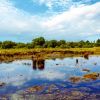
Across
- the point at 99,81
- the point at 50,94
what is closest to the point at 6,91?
the point at 50,94

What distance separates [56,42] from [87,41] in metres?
28.9

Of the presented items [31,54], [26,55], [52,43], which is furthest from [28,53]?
[52,43]

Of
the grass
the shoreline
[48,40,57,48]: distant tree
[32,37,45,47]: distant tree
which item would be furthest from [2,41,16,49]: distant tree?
the shoreline

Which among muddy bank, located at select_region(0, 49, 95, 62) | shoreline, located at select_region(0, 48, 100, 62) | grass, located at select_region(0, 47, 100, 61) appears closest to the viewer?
muddy bank, located at select_region(0, 49, 95, 62)

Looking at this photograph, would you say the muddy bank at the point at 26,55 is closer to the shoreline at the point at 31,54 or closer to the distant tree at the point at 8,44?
the shoreline at the point at 31,54

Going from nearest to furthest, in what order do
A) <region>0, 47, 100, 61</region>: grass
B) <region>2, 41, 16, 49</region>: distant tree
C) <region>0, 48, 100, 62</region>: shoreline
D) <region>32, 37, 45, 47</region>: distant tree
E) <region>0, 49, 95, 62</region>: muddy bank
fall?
1. <region>0, 49, 95, 62</region>: muddy bank
2. <region>0, 48, 100, 62</region>: shoreline
3. <region>0, 47, 100, 61</region>: grass
4. <region>2, 41, 16, 49</region>: distant tree
5. <region>32, 37, 45, 47</region>: distant tree

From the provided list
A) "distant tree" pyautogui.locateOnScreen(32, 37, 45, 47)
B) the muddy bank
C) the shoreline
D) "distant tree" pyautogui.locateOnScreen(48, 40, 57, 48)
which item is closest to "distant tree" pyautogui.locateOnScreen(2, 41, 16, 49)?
"distant tree" pyautogui.locateOnScreen(32, 37, 45, 47)

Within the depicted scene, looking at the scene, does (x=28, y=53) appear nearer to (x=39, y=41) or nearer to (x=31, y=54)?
(x=31, y=54)

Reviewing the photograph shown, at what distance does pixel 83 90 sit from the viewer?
64.7ft

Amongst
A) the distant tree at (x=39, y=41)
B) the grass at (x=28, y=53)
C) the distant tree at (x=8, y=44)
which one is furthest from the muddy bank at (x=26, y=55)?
the distant tree at (x=39, y=41)

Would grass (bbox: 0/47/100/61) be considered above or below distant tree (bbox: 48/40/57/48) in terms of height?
below

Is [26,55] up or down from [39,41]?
down

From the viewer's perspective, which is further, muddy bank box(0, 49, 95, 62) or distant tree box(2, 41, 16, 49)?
distant tree box(2, 41, 16, 49)

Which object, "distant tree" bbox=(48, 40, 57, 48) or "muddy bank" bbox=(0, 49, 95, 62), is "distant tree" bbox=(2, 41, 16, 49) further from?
"muddy bank" bbox=(0, 49, 95, 62)
